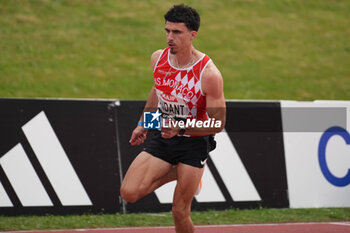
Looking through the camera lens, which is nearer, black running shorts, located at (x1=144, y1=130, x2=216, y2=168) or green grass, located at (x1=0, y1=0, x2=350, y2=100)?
black running shorts, located at (x1=144, y1=130, x2=216, y2=168)

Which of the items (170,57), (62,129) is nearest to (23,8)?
(62,129)

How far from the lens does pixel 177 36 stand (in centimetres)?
537

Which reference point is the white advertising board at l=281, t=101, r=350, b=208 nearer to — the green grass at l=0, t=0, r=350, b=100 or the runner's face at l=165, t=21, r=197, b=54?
the runner's face at l=165, t=21, r=197, b=54

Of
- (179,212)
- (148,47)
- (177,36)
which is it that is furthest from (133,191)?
(148,47)

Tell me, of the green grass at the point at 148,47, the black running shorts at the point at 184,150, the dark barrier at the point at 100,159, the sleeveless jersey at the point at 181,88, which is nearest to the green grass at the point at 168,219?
the dark barrier at the point at 100,159

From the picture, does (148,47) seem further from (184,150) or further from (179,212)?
(179,212)

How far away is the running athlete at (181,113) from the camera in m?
5.34

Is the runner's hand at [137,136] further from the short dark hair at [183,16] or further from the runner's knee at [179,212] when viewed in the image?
the short dark hair at [183,16]

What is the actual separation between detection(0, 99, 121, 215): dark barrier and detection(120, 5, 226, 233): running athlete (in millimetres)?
2450

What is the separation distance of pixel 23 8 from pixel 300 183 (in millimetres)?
12829

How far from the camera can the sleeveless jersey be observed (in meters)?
5.36

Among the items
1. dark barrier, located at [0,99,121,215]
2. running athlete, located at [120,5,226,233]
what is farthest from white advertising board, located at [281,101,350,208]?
running athlete, located at [120,5,226,233]

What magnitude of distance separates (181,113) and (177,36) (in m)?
0.74

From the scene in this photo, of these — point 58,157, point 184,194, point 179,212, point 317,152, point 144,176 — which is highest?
point 144,176
